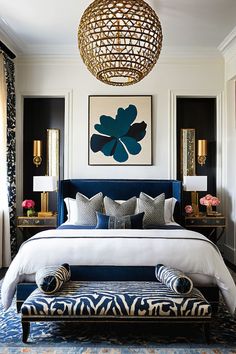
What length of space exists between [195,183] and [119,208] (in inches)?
49.5

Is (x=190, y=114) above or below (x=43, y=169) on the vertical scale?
above

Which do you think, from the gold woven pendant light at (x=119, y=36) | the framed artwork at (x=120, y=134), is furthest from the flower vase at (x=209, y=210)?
the gold woven pendant light at (x=119, y=36)

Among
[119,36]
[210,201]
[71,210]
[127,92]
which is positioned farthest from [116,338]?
[127,92]

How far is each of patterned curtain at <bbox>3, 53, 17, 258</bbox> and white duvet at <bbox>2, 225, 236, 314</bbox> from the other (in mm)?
2076

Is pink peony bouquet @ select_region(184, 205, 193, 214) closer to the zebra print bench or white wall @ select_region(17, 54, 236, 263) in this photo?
white wall @ select_region(17, 54, 236, 263)

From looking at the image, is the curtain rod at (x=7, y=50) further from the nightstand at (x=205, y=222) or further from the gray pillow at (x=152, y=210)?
the nightstand at (x=205, y=222)

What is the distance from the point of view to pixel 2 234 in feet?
17.1

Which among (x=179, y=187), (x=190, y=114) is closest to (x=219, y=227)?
(x=179, y=187)

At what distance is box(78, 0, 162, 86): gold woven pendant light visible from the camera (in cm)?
290

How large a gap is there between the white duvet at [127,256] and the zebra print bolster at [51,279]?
0.88ft

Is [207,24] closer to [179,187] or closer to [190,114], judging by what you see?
[190,114]

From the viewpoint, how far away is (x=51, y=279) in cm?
284

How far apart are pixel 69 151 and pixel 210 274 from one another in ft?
10.7

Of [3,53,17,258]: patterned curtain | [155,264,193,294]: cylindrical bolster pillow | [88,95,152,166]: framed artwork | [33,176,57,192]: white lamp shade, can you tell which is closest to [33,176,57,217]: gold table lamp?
[33,176,57,192]: white lamp shade
